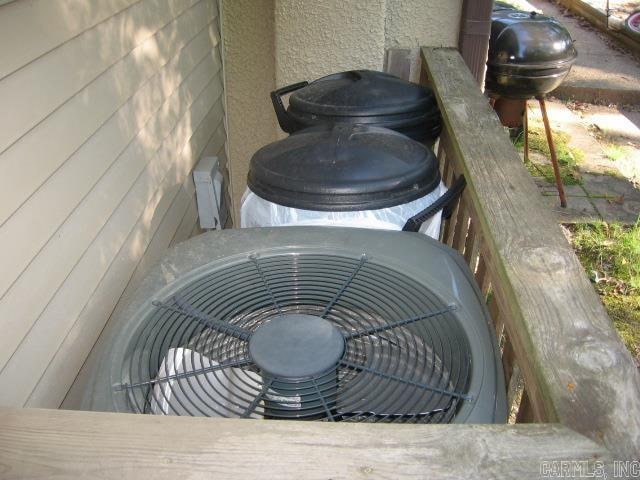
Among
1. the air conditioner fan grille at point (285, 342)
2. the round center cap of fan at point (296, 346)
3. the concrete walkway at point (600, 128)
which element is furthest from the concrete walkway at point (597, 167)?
the round center cap of fan at point (296, 346)

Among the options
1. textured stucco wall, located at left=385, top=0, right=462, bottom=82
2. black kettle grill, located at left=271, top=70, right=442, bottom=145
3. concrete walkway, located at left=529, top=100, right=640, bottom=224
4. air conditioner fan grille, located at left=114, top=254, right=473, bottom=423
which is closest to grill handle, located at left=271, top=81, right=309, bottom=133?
black kettle grill, located at left=271, top=70, right=442, bottom=145

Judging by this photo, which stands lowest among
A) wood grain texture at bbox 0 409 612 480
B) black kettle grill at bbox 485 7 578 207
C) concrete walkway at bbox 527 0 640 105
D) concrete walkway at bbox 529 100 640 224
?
concrete walkway at bbox 529 100 640 224

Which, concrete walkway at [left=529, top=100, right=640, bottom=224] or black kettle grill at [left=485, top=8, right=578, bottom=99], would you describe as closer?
black kettle grill at [left=485, top=8, right=578, bottom=99]

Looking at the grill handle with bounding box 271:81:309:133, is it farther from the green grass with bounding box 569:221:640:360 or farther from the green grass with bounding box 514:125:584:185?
the green grass with bounding box 514:125:584:185

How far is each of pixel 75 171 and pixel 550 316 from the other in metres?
1.30

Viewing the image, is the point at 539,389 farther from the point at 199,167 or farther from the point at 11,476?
the point at 199,167

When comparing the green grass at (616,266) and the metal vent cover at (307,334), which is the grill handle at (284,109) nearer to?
the metal vent cover at (307,334)

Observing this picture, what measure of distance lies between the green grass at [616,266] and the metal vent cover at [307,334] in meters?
2.32

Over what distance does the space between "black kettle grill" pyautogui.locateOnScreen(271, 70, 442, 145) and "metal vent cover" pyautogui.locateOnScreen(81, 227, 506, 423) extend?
86cm

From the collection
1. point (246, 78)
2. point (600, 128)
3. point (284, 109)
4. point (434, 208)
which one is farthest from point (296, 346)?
point (600, 128)

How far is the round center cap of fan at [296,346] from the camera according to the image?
3.77 feet

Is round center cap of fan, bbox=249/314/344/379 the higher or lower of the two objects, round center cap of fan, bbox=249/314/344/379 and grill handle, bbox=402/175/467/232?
the higher

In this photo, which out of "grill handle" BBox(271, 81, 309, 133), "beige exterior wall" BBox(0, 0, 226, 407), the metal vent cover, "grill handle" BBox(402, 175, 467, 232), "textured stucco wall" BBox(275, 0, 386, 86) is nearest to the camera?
the metal vent cover

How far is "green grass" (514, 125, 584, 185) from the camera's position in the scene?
498 centimetres
